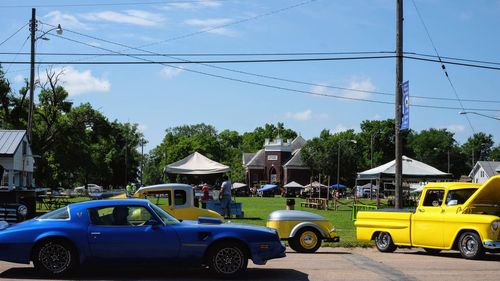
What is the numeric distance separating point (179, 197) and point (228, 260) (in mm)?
7241

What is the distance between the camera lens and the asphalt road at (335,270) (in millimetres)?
10992

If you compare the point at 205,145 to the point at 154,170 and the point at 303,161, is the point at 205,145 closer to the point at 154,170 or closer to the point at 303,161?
the point at 154,170

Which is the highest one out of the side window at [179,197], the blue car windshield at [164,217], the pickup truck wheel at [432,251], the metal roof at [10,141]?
the metal roof at [10,141]

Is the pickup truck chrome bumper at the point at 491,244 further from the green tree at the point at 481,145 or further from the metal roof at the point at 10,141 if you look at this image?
the green tree at the point at 481,145

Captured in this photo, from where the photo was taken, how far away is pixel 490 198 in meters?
15.3

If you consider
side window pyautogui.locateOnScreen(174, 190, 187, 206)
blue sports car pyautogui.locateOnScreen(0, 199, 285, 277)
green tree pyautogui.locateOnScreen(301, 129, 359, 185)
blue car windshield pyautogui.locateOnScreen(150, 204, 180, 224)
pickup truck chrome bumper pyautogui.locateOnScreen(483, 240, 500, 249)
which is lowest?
pickup truck chrome bumper pyautogui.locateOnScreen(483, 240, 500, 249)

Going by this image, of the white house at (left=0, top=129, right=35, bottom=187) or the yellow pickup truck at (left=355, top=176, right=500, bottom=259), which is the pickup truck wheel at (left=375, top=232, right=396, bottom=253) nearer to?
the yellow pickup truck at (left=355, top=176, right=500, bottom=259)

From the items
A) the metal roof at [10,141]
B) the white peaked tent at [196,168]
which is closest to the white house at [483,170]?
the white peaked tent at [196,168]

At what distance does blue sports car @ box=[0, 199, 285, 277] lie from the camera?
1048cm

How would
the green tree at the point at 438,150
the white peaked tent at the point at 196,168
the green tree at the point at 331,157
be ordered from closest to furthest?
the white peaked tent at the point at 196,168 → the green tree at the point at 331,157 → the green tree at the point at 438,150

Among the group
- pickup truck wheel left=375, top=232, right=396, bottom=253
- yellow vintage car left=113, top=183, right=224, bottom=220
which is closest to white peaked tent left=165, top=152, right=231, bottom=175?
yellow vintage car left=113, top=183, right=224, bottom=220

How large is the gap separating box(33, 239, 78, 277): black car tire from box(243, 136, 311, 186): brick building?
344ft

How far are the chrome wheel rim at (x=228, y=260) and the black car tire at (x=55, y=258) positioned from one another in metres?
2.37

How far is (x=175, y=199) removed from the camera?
17750mm
